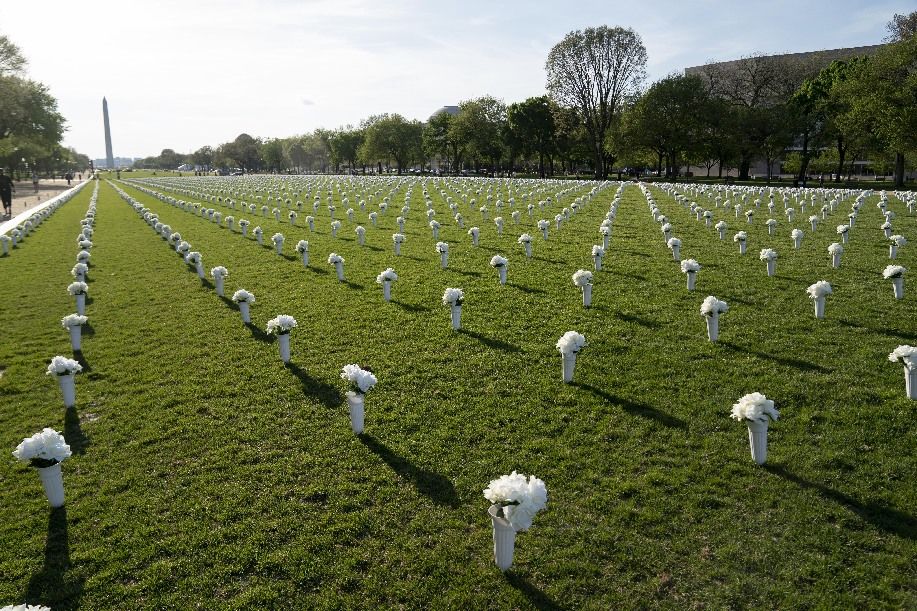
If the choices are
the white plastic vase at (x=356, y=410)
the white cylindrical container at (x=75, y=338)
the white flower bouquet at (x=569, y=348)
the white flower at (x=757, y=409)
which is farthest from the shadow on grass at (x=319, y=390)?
the white flower at (x=757, y=409)

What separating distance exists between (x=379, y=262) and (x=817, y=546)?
558 inches

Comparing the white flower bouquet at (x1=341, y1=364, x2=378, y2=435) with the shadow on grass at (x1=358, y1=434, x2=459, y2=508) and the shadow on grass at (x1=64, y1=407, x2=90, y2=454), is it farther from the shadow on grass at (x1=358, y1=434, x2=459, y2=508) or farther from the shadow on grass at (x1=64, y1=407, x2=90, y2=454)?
the shadow on grass at (x1=64, y1=407, x2=90, y2=454)

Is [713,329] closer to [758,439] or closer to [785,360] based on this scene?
[785,360]

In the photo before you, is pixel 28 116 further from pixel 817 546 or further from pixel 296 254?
pixel 817 546

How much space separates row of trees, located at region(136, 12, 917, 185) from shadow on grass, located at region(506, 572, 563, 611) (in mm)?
46016

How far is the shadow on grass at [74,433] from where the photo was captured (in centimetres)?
691

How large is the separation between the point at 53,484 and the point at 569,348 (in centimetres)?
627

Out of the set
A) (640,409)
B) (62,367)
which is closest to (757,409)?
(640,409)

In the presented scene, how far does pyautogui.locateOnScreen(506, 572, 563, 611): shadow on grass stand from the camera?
4305 millimetres

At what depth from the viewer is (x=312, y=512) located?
18.0ft

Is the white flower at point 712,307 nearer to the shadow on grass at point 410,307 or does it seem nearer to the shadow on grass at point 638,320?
the shadow on grass at point 638,320

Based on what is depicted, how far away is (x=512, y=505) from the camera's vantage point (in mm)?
4367

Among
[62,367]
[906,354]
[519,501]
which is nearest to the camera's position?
[519,501]

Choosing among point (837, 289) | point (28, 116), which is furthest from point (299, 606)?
point (28, 116)
